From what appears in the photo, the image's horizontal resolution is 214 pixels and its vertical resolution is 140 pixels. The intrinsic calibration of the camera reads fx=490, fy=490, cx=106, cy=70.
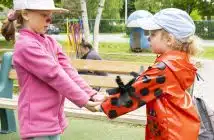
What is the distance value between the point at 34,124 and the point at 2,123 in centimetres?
302

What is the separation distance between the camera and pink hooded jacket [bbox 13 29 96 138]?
2.78 m

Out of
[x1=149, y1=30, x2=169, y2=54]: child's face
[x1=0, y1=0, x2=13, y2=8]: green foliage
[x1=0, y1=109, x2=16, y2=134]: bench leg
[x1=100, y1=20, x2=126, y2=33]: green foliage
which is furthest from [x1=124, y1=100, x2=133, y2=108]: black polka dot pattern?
[x1=100, y1=20, x2=126, y2=33]: green foliage

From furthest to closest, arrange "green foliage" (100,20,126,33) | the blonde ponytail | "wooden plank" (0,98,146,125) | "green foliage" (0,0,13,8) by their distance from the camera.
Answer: "green foliage" (100,20,126,33), "green foliage" (0,0,13,8), "wooden plank" (0,98,146,125), the blonde ponytail

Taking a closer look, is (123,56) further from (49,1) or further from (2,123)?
(49,1)

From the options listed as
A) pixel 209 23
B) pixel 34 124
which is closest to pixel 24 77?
pixel 34 124

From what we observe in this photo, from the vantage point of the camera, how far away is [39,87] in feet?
9.22

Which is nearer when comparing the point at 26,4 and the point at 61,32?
the point at 26,4

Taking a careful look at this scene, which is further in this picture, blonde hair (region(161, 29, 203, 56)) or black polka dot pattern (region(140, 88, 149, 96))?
blonde hair (region(161, 29, 203, 56))

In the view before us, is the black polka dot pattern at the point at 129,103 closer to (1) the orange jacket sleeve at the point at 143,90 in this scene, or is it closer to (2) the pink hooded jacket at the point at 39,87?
(1) the orange jacket sleeve at the point at 143,90

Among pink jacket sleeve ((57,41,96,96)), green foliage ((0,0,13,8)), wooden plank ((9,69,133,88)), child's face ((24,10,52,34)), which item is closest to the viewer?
child's face ((24,10,52,34))

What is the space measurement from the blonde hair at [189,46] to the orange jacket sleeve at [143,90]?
0.63 feet

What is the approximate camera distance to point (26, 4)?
9.23 ft

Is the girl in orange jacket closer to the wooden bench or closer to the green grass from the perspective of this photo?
the wooden bench

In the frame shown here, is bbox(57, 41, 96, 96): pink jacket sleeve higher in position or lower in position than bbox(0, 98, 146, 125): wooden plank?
higher
